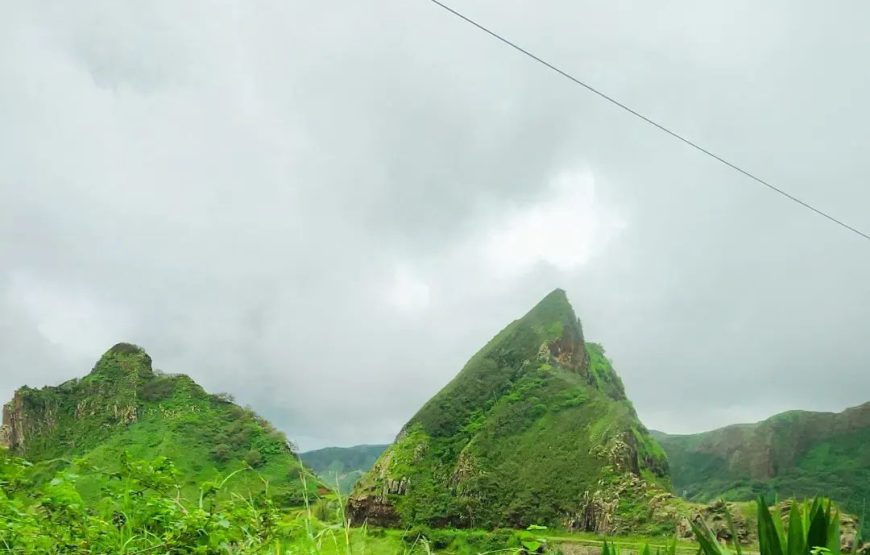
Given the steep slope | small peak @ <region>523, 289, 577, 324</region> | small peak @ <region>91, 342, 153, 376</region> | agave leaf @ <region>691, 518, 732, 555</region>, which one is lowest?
agave leaf @ <region>691, 518, 732, 555</region>

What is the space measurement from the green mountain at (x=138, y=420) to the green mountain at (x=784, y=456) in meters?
54.2

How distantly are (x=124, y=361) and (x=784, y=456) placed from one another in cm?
8985

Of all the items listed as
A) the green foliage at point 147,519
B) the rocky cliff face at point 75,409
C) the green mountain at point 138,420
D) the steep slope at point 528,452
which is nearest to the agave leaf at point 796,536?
the green foliage at point 147,519

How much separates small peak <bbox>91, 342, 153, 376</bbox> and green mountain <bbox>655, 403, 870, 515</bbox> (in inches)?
2831

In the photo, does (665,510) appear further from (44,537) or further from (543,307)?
(44,537)

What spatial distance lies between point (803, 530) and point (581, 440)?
70.7 meters

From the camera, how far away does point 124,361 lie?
97.1 meters

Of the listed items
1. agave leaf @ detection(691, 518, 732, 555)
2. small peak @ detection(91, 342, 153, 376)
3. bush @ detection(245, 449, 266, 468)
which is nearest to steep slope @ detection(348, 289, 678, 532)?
bush @ detection(245, 449, 266, 468)

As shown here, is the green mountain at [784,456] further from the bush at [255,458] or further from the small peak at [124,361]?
the small peak at [124,361]

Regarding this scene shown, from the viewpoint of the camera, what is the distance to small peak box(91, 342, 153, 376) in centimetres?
9631

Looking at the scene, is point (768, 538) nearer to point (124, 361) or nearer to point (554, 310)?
point (554, 310)

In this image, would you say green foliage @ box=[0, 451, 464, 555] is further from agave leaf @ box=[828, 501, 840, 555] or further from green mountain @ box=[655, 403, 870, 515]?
green mountain @ box=[655, 403, 870, 515]

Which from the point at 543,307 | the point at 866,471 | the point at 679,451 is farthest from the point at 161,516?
the point at 679,451

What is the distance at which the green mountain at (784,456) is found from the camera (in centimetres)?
8681
